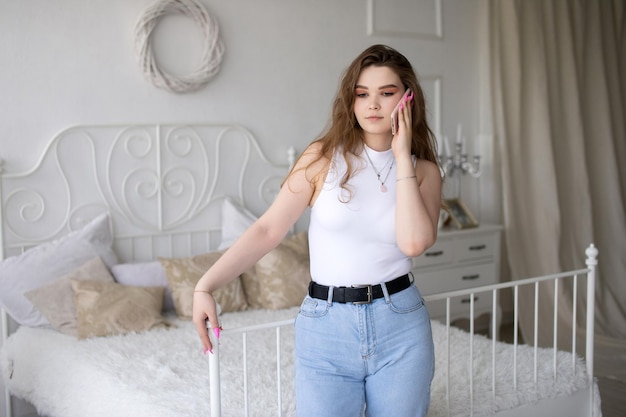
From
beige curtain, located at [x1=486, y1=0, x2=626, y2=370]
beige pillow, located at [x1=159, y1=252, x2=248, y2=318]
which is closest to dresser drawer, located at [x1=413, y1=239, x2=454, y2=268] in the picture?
beige curtain, located at [x1=486, y1=0, x2=626, y2=370]

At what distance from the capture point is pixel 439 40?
4344 millimetres

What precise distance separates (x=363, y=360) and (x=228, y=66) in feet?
7.72

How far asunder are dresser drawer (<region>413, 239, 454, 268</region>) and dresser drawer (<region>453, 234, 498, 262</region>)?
0.05 meters

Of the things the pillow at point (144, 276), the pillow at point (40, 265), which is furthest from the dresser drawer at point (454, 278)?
the pillow at point (40, 265)

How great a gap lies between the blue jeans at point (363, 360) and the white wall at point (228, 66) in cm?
204

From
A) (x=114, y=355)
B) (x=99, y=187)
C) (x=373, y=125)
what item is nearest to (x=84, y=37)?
Answer: (x=99, y=187)

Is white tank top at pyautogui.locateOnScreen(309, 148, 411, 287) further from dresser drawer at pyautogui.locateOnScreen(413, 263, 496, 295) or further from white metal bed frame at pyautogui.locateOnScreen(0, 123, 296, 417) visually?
dresser drawer at pyautogui.locateOnScreen(413, 263, 496, 295)

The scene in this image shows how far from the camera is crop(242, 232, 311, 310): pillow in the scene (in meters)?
3.22

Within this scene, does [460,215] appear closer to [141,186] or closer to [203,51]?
[203,51]

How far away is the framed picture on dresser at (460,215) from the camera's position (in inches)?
161

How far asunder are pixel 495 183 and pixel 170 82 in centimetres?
217

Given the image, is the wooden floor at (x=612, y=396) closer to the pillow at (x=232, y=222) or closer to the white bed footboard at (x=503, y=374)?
the white bed footboard at (x=503, y=374)

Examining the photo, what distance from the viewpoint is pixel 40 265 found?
2953mm

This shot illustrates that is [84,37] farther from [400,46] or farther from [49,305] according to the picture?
[400,46]
